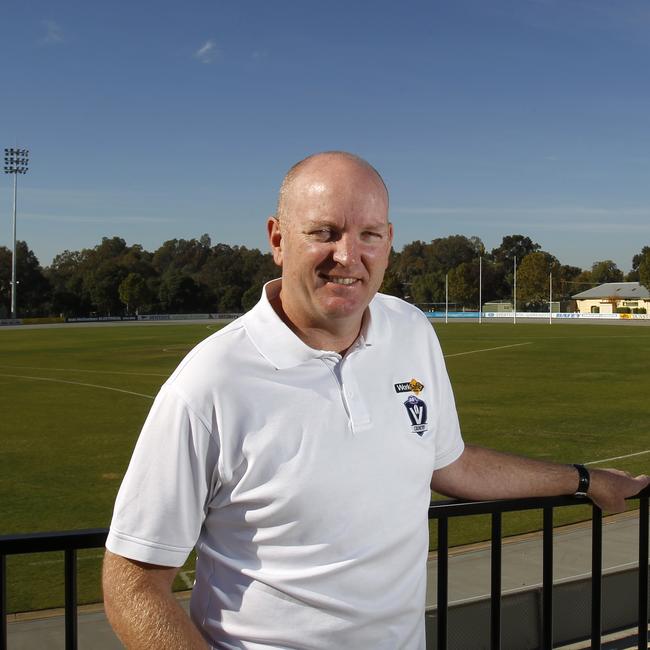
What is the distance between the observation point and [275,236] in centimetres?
217

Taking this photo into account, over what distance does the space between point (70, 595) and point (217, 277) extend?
13067cm

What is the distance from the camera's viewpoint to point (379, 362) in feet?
6.92

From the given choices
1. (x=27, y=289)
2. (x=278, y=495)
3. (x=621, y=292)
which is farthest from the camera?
(x=621, y=292)

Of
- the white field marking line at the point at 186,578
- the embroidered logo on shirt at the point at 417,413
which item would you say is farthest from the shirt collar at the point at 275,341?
the white field marking line at the point at 186,578

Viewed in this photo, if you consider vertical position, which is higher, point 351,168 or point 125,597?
point 351,168

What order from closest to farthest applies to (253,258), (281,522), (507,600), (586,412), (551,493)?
(281,522), (551,493), (507,600), (586,412), (253,258)

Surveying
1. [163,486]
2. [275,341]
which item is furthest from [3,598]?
[275,341]

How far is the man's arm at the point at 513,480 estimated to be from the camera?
2486 millimetres

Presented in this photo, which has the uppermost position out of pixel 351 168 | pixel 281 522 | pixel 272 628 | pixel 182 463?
pixel 351 168

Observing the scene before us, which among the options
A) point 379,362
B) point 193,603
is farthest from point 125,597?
point 379,362

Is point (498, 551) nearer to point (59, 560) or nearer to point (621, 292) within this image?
point (59, 560)

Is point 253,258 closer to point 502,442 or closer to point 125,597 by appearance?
point 502,442

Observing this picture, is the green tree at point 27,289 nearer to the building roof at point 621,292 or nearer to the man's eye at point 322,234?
the building roof at point 621,292

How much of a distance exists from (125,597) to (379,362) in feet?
2.91
